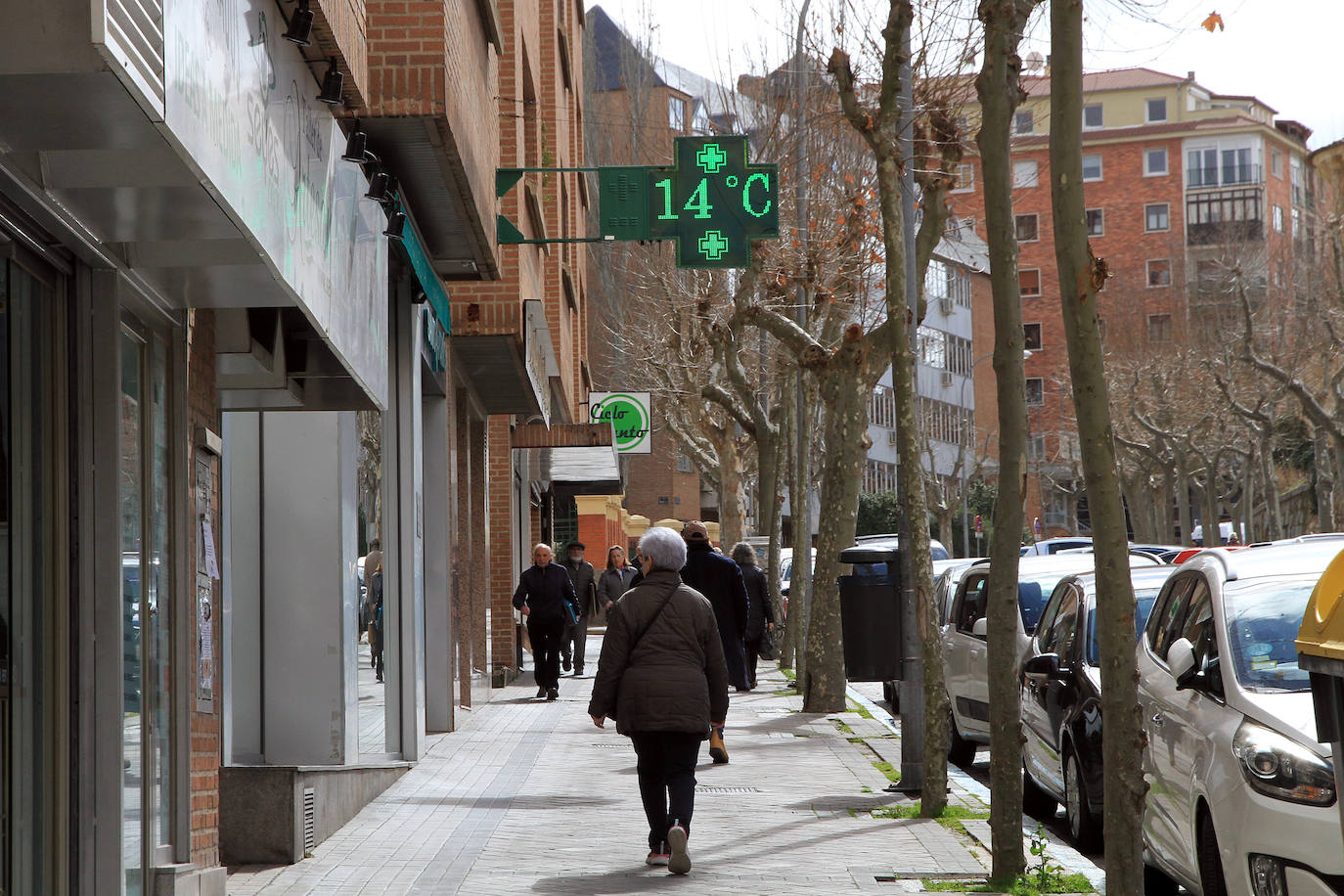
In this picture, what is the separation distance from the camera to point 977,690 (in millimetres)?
13102

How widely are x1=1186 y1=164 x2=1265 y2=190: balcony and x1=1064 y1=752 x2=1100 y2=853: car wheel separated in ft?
308

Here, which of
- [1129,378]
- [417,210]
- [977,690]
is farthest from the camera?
[1129,378]

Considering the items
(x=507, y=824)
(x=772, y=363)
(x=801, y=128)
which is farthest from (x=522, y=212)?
(x=772, y=363)

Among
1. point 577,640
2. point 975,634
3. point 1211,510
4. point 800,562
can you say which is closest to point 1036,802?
point 975,634

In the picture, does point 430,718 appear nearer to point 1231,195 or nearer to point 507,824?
point 507,824

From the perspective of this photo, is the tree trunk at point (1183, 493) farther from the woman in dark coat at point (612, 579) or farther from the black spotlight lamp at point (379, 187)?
the black spotlight lamp at point (379, 187)

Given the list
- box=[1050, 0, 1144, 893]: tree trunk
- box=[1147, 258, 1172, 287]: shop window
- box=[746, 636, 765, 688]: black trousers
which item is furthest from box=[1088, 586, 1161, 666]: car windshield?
box=[1147, 258, 1172, 287]: shop window

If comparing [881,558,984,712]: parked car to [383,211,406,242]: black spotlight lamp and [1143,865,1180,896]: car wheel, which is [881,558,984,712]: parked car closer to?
[1143,865,1180,896]: car wheel

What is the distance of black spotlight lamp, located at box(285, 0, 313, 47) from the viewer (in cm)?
599

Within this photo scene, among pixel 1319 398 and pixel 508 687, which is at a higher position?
pixel 1319 398

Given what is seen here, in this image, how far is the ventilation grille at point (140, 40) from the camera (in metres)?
3.59

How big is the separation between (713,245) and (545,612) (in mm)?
6153

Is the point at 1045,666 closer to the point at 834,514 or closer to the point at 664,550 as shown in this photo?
the point at 664,550

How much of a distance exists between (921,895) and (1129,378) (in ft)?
178
